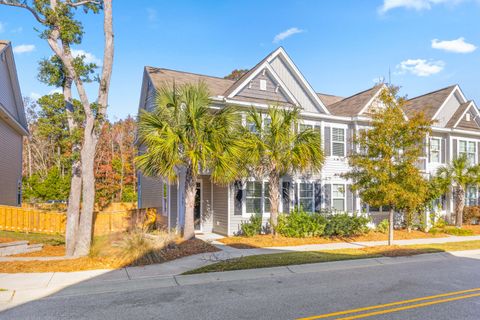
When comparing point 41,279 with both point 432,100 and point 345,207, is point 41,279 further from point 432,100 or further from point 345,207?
point 432,100

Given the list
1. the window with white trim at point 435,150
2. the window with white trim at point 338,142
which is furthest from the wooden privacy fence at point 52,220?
the window with white trim at point 435,150

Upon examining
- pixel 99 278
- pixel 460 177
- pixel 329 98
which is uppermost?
pixel 329 98

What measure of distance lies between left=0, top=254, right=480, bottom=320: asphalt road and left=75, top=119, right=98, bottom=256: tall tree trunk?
395 cm

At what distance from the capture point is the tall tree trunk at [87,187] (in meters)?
11.0

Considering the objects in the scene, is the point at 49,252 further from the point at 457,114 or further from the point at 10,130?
the point at 457,114

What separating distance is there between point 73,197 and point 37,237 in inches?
213

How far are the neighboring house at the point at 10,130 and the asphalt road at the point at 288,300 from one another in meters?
15.2

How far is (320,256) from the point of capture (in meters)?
11.2

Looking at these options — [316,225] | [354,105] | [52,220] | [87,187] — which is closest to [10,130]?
[52,220]

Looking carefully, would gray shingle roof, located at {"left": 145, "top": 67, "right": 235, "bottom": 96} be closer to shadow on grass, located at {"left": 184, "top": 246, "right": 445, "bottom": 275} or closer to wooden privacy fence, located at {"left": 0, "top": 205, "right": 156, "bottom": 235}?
wooden privacy fence, located at {"left": 0, "top": 205, "right": 156, "bottom": 235}

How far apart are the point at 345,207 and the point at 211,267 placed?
11.2 m

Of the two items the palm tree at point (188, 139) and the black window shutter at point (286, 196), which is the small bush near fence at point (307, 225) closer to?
the black window shutter at point (286, 196)

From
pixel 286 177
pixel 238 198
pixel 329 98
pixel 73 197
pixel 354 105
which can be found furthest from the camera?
pixel 329 98

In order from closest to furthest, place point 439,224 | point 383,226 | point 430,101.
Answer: point 383,226 → point 439,224 → point 430,101
